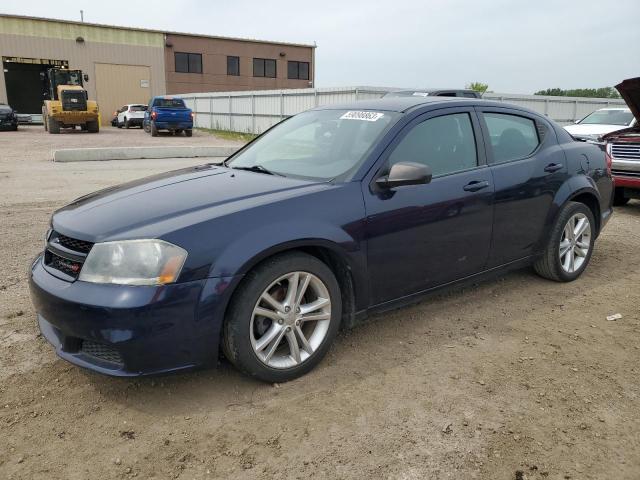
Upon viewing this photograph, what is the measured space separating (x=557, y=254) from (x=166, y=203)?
3.34 metres

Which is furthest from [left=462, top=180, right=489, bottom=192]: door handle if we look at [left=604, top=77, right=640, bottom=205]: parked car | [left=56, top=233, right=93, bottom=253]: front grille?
[left=604, top=77, right=640, bottom=205]: parked car

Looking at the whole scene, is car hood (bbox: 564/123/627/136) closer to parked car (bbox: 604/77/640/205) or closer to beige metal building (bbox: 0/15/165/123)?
parked car (bbox: 604/77/640/205)

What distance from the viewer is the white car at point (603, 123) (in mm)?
11539

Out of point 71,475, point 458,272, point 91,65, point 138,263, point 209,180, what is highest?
point 91,65

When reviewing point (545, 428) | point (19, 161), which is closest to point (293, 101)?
point (19, 161)

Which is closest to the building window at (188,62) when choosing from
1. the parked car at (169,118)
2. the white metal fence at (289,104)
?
the white metal fence at (289,104)

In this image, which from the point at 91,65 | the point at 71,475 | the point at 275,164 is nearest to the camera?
the point at 71,475

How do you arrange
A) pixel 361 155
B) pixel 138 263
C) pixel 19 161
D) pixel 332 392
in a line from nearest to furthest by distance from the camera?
1. pixel 138 263
2. pixel 332 392
3. pixel 361 155
4. pixel 19 161

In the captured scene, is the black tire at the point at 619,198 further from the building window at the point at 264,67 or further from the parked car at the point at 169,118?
the building window at the point at 264,67

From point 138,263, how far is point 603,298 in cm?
377

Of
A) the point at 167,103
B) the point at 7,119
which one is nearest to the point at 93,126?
the point at 167,103

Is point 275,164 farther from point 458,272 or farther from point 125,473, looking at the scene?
point 125,473

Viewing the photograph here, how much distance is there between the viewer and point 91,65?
39312 millimetres

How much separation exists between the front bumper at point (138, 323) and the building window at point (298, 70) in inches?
1872
